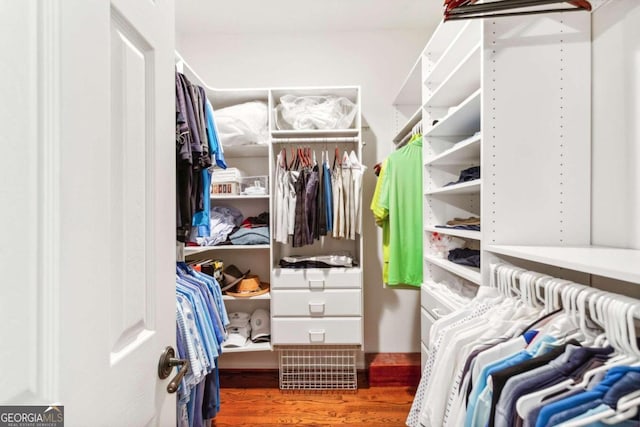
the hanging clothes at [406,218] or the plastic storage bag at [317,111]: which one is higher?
the plastic storage bag at [317,111]

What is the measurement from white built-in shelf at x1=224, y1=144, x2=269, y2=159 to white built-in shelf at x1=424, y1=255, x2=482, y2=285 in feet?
4.47

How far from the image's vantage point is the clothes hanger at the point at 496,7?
941 mm

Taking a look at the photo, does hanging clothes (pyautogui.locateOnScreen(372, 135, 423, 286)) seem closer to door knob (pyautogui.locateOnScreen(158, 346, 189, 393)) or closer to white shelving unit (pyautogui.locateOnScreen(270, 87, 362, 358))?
white shelving unit (pyautogui.locateOnScreen(270, 87, 362, 358))

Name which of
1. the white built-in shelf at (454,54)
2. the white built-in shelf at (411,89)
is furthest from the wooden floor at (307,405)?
the white built-in shelf at (411,89)

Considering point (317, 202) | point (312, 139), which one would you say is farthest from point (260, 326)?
point (312, 139)

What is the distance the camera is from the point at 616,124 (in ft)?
3.15

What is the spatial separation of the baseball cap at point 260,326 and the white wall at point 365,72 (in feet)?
2.62

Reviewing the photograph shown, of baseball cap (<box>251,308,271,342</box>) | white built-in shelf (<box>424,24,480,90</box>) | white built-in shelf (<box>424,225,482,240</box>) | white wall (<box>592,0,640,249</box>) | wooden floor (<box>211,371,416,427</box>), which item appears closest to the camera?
white wall (<box>592,0,640,249</box>)

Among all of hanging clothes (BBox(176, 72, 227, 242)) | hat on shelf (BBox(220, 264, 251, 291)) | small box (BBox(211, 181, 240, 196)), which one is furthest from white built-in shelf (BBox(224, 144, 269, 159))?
hat on shelf (BBox(220, 264, 251, 291))

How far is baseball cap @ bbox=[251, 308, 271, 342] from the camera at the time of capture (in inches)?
85.4

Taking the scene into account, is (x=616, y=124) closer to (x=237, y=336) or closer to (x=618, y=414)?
(x=618, y=414)

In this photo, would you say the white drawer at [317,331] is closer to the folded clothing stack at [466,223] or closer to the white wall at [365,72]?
the white wall at [365,72]

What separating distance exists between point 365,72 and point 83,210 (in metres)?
2.40

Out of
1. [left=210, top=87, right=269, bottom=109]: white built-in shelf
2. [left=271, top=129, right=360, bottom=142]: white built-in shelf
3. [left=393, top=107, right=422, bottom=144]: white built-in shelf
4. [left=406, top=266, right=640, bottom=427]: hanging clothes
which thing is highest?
[left=210, top=87, right=269, bottom=109]: white built-in shelf
